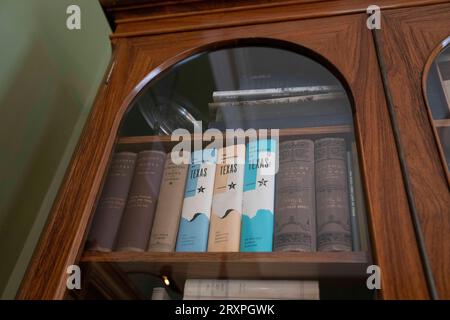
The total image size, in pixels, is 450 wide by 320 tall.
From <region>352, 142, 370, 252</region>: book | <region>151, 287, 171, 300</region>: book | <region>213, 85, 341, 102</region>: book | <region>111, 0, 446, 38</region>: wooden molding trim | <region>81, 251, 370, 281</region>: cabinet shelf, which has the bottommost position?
<region>151, 287, 171, 300</region>: book

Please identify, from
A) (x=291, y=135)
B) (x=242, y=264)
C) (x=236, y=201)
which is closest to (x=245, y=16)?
(x=291, y=135)

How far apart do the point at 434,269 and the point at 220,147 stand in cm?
38

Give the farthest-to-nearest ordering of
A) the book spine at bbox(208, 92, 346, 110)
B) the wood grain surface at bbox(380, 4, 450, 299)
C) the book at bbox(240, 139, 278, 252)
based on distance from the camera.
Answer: the book spine at bbox(208, 92, 346, 110), the book at bbox(240, 139, 278, 252), the wood grain surface at bbox(380, 4, 450, 299)

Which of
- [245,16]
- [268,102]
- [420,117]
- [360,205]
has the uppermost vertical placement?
[245,16]

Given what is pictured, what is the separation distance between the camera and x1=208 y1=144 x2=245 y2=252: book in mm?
615

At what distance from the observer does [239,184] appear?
68 centimetres

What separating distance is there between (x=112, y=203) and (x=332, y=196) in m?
0.34

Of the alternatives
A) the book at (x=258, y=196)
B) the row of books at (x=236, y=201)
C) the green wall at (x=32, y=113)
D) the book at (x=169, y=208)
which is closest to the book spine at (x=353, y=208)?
the row of books at (x=236, y=201)

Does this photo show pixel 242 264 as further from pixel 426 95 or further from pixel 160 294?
pixel 426 95

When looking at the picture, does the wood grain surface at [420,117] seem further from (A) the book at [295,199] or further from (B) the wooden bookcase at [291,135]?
(A) the book at [295,199]

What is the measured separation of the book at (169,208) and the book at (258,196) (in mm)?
108

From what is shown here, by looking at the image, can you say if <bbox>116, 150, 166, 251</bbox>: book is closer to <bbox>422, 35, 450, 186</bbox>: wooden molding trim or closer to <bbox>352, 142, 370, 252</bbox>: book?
<bbox>352, 142, 370, 252</bbox>: book

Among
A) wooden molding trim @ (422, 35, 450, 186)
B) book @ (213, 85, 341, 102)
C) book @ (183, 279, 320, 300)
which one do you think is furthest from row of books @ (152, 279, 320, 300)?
book @ (213, 85, 341, 102)

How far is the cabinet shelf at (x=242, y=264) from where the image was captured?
21.5 inches
